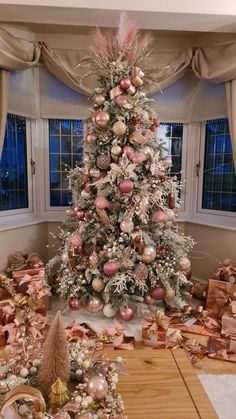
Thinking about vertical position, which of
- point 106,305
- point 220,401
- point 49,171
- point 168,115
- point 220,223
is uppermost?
point 168,115

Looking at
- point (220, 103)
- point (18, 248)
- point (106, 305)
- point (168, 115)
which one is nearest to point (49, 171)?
point (18, 248)

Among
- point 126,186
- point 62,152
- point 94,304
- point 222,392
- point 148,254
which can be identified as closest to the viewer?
point 222,392

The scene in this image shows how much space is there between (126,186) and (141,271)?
2.05 feet

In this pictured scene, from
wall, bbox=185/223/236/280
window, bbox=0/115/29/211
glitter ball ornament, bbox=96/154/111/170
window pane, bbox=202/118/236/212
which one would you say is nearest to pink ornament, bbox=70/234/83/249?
glitter ball ornament, bbox=96/154/111/170

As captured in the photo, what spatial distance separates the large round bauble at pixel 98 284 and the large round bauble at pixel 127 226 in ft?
1.38

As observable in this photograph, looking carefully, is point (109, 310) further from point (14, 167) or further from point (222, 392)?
point (14, 167)

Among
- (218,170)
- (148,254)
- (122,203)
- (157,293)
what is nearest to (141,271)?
(148,254)

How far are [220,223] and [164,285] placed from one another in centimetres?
102

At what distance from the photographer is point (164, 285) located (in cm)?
218

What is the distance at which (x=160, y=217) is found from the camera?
6.83 ft

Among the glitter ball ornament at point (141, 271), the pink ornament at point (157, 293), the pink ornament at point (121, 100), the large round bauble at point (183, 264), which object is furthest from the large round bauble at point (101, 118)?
the pink ornament at point (157, 293)

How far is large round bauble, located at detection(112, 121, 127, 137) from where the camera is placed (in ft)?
6.37

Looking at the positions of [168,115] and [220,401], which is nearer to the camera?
[220,401]

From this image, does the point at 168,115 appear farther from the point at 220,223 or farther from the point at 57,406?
the point at 57,406
